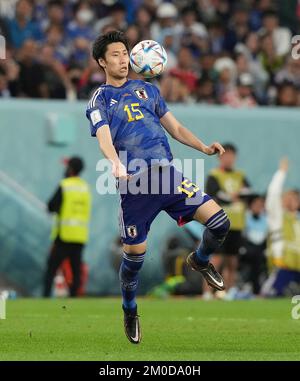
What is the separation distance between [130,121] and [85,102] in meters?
11.2

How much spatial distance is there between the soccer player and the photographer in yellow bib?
400 inches

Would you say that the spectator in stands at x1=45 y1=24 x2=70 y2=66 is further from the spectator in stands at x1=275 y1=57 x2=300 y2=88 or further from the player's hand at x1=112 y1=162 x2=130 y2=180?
the player's hand at x1=112 y1=162 x2=130 y2=180

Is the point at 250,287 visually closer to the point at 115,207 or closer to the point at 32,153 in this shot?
the point at 115,207

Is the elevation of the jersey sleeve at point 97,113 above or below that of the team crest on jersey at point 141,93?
below

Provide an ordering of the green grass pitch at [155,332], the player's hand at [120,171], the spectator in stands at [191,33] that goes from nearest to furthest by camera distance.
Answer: the player's hand at [120,171] → the green grass pitch at [155,332] → the spectator in stands at [191,33]

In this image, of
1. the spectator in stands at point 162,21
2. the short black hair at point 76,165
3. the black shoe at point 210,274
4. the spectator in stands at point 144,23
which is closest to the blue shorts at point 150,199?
the black shoe at point 210,274

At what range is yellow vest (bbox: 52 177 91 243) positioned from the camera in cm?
2041

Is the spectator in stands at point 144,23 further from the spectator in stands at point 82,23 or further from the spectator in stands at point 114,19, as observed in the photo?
the spectator in stands at point 82,23

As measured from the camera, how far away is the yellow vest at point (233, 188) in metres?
20.9

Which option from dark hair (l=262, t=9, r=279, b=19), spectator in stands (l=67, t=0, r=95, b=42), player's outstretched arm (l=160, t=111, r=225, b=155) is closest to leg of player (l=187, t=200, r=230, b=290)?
player's outstretched arm (l=160, t=111, r=225, b=155)

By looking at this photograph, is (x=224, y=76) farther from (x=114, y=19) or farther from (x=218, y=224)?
(x=218, y=224)

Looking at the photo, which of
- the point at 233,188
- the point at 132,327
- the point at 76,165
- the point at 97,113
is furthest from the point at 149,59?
the point at 233,188

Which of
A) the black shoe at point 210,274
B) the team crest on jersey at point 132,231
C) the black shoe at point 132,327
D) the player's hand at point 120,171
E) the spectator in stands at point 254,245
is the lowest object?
the spectator in stands at point 254,245
